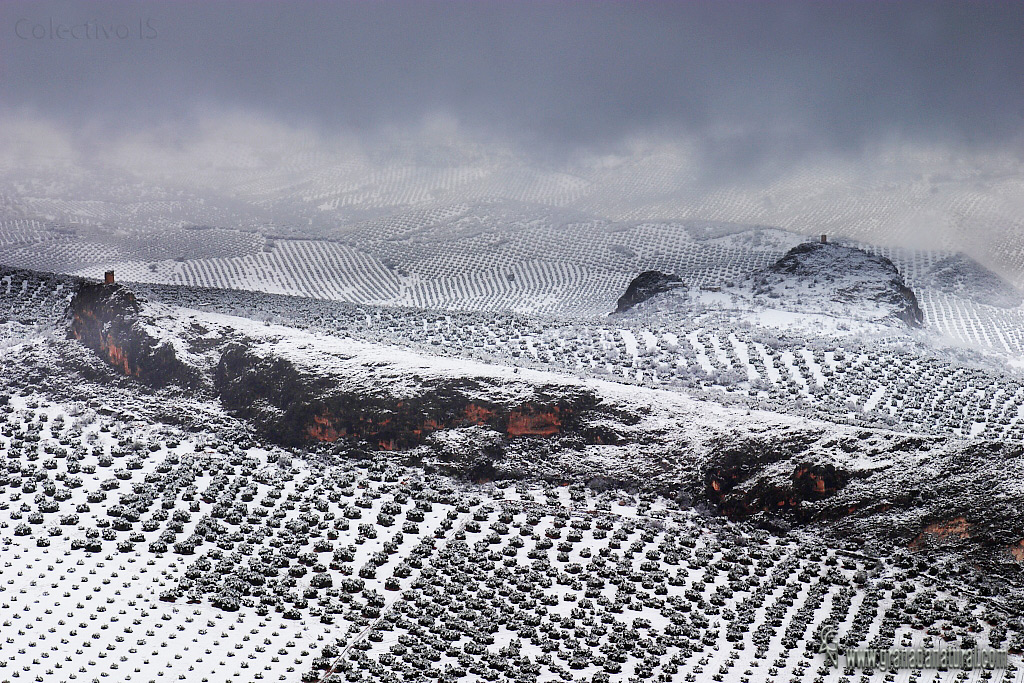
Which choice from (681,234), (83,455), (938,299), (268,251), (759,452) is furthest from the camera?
(681,234)

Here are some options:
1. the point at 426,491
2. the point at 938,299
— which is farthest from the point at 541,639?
the point at 938,299

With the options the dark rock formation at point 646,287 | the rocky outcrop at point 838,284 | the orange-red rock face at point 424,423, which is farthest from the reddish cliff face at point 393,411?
the dark rock formation at point 646,287

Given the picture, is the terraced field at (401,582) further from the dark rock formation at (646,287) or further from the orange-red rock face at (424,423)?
the dark rock formation at (646,287)

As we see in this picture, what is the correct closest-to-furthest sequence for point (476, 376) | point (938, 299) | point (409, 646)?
point (409, 646)
point (476, 376)
point (938, 299)

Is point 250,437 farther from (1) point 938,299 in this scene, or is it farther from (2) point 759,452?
(1) point 938,299

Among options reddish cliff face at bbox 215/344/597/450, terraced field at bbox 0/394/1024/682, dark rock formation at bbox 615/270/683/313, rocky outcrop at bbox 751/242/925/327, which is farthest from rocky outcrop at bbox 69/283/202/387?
rocky outcrop at bbox 751/242/925/327

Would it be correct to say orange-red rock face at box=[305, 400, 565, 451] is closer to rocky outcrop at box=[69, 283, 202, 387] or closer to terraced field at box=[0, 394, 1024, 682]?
terraced field at box=[0, 394, 1024, 682]
